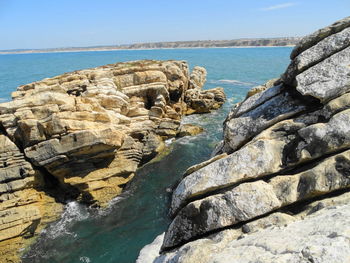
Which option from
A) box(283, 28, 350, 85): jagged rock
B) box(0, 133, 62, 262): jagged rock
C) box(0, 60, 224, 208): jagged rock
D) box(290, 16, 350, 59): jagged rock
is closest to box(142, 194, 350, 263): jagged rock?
box(283, 28, 350, 85): jagged rock

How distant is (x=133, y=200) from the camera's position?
83.9 feet

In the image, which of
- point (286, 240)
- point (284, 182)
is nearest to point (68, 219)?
point (284, 182)

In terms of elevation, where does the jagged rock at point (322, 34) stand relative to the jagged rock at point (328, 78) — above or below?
above

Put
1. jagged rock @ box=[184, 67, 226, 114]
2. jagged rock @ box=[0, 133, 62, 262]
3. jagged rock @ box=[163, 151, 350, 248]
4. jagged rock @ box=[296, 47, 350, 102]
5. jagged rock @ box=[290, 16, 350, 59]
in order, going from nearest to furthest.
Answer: jagged rock @ box=[163, 151, 350, 248] → jagged rock @ box=[296, 47, 350, 102] → jagged rock @ box=[290, 16, 350, 59] → jagged rock @ box=[0, 133, 62, 262] → jagged rock @ box=[184, 67, 226, 114]

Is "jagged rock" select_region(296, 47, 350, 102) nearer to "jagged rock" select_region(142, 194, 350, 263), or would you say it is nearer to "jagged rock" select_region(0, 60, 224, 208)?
"jagged rock" select_region(142, 194, 350, 263)

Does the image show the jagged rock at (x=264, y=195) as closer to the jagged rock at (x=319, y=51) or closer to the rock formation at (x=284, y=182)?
the rock formation at (x=284, y=182)

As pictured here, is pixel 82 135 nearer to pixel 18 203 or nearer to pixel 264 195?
pixel 18 203

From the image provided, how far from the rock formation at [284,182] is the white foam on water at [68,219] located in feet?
44.5

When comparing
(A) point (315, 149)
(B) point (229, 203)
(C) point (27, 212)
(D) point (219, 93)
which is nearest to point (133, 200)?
(C) point (27, 212)

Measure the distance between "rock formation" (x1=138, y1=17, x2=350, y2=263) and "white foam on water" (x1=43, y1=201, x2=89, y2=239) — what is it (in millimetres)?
13571

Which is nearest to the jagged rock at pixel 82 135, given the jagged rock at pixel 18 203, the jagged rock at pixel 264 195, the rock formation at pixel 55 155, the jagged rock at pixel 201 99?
the rock formation at pixel 55 155

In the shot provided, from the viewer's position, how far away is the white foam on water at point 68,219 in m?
21.9

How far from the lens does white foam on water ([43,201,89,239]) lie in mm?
21886

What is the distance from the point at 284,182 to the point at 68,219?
1930 centimetres
